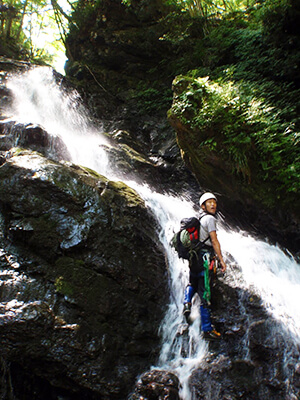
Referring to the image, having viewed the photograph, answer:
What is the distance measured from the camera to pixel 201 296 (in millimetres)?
4059

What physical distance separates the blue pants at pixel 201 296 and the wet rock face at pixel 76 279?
2.37ft

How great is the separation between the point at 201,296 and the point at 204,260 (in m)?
0.56

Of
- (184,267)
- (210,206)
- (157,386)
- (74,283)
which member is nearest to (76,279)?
(74,283)

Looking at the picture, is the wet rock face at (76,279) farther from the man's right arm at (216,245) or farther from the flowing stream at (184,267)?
the man's right arm at (216,245)

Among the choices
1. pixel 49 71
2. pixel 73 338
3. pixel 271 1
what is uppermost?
pixel 49 71

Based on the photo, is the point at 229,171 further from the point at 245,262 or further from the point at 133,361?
the point at 133,361

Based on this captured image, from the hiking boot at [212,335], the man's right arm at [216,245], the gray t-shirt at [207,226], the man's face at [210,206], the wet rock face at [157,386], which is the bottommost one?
the wet rock face at [157,386]

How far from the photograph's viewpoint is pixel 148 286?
15.2 feet

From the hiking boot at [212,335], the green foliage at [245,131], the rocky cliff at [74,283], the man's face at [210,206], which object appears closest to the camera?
the rocky cliff at [74,283]

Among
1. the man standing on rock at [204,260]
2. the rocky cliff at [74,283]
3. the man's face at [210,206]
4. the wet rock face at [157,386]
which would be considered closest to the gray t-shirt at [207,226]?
the man standing on rock at [204,260]

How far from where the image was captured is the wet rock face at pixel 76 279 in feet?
11.6

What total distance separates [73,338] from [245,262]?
13.1 feet

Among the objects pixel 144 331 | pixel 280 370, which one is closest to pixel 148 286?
pixel 144 331

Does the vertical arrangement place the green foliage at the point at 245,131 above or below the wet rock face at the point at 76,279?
above
